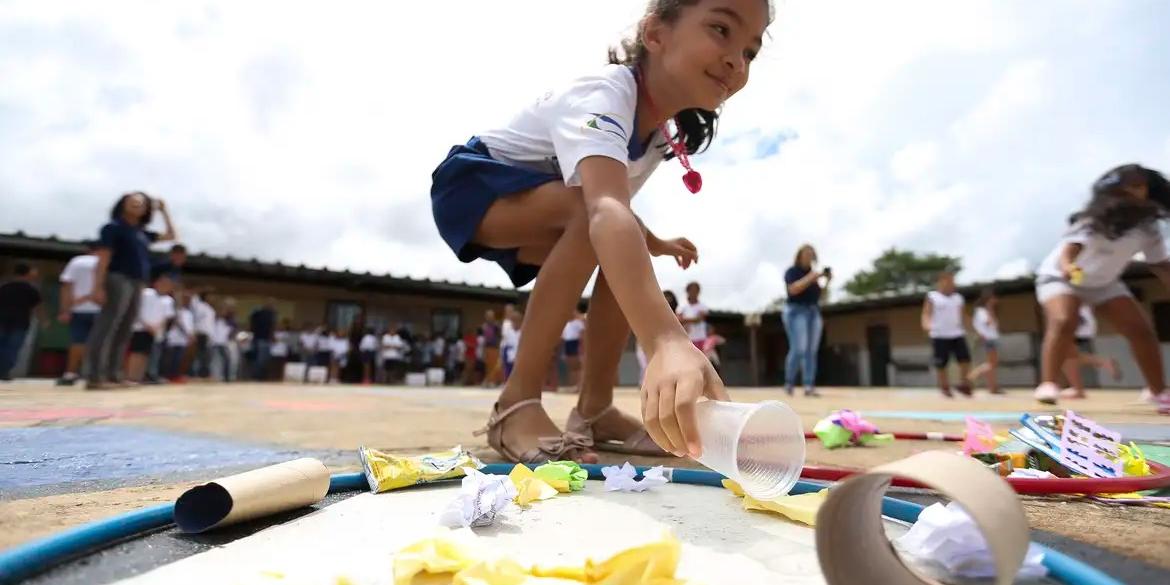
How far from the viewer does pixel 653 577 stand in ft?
2.16

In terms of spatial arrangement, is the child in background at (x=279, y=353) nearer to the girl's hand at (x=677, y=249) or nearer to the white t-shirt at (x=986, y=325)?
the girl's hand at (x=677, y=249)

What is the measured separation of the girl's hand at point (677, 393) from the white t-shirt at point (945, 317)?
7.14 metres

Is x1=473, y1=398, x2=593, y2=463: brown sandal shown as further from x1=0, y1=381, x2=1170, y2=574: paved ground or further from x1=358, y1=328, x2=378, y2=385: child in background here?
x1=358, y1=328, x2=378, y2=385: child in background

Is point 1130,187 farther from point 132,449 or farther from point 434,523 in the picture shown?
point 132,449

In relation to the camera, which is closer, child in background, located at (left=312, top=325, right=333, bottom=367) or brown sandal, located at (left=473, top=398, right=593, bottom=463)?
brown sandal, located at (left=473, top=398, right=593, bottom=463)

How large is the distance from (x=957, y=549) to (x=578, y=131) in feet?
3.22

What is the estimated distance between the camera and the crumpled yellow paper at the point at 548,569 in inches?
25.6

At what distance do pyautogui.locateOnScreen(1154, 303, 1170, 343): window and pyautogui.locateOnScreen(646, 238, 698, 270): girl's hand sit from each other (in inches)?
635

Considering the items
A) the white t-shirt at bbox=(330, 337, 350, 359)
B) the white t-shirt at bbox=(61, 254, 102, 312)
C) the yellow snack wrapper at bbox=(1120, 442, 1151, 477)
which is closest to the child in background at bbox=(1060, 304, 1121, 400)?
the yellow snack wrapper at bbox=(1120, 442, 1151, 477)

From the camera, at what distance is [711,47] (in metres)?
1.39

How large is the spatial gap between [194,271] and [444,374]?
5476 mm

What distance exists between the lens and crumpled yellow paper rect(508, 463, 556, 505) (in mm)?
1081

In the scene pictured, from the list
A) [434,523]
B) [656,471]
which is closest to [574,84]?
[656,471]

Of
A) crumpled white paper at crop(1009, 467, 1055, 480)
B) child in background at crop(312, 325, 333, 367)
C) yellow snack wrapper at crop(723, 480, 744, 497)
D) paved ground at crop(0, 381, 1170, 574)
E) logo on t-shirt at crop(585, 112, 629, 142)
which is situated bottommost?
paved ground at crop(0, 381, 1170, 574)
